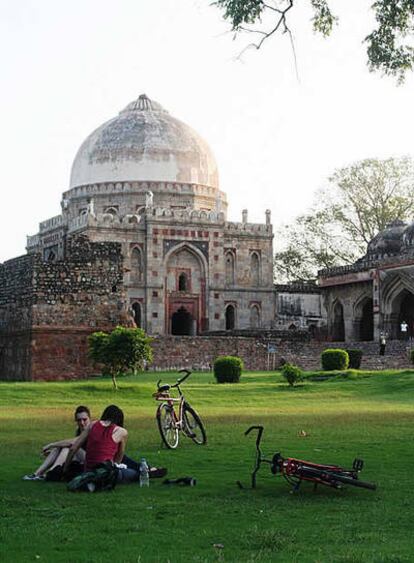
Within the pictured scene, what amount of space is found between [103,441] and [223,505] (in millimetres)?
1535

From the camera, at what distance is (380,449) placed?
1170 cm

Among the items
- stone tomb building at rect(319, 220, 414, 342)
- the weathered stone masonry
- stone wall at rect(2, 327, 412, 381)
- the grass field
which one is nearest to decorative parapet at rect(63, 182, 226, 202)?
stone tomb building at rect(319, 220, 414, 342)

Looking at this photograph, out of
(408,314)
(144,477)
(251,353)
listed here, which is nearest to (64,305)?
(251,353)

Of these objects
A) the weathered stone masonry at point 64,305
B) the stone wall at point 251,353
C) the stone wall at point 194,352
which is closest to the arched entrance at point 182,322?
the stone wall at point 194,352

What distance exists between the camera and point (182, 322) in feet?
166

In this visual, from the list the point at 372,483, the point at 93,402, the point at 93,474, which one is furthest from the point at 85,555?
the point at 93,402

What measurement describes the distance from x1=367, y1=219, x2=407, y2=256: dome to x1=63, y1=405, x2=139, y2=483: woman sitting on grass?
37093 millimetres

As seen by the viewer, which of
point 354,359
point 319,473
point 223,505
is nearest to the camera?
point 223,505

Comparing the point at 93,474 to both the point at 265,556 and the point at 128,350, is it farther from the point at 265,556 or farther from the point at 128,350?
the point at 128,350

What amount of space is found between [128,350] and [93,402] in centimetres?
414

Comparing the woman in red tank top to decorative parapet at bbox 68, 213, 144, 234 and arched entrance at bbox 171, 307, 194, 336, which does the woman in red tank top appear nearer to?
decorative parapet at bbox 68, 213, 144, 234

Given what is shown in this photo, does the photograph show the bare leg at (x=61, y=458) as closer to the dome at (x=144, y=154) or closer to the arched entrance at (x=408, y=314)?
the arched entrance at (x=408, y=314)

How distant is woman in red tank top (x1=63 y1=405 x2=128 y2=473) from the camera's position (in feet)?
29.7

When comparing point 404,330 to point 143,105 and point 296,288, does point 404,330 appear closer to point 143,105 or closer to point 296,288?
point 296,288
